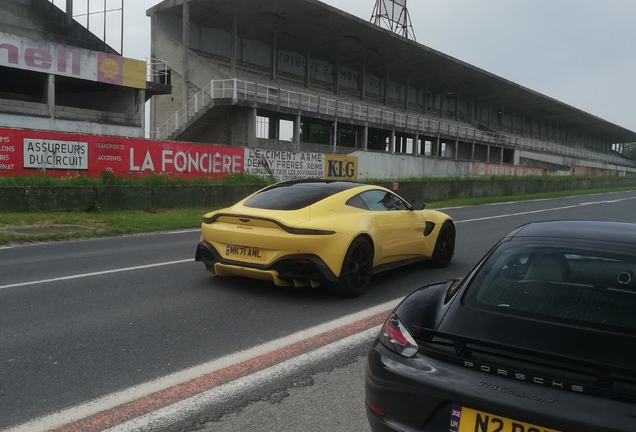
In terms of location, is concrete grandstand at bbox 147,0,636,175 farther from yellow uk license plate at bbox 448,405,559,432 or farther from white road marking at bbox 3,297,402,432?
yellow uk license plate at bbox 448,405,559,432

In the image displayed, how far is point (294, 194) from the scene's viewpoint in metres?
7.29

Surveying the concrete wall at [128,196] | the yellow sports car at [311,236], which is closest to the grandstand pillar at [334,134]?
the concrete wall at [128,196]

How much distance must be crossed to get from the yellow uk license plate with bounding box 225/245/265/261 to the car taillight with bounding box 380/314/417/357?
11.4 feet

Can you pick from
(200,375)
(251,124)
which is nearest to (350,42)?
(251,124)

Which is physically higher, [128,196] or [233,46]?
[233,46]

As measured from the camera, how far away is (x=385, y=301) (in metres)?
6.61

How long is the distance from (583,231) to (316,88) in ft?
163

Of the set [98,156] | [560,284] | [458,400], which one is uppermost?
[98,156]

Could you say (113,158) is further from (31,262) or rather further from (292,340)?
(292,340)

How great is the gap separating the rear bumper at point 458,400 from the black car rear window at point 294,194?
4.10m

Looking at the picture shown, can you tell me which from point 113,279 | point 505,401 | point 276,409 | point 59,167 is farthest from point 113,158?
point 505,401

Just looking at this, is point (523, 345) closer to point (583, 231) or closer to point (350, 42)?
point (583, 231)

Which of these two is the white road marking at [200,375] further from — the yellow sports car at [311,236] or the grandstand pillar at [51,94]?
the grandstand pillar at [51,94]

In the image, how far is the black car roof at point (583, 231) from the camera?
3258 mm
